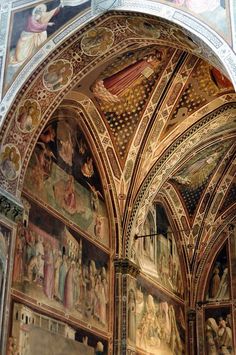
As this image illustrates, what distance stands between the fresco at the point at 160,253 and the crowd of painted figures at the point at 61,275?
7.88 feet

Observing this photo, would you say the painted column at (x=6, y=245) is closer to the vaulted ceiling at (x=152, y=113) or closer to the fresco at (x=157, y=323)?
the vaulted ceiling at (x=152, y=113)

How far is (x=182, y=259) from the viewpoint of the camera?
1931cm

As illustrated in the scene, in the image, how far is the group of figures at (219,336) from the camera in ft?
59.8

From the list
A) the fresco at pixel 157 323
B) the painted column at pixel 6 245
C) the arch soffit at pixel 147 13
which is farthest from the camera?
the fresco at pixel 157 323

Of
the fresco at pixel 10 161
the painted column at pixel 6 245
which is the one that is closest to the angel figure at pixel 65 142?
the fresco at pixel 10 161

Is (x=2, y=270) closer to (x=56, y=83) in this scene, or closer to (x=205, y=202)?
(x=56, y=83)

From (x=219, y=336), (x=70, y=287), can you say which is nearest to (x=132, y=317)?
(x=70, y=287)

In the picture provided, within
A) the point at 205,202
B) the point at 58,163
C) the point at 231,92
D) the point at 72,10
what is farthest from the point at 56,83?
the point at 205,202

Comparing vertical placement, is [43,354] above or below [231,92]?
below

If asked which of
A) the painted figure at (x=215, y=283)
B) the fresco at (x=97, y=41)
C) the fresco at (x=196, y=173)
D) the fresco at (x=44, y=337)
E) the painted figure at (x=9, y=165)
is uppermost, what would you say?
the fresco at (x=196, y=173)

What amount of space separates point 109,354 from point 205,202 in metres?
6.14

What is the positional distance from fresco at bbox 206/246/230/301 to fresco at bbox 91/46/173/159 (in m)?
5.82

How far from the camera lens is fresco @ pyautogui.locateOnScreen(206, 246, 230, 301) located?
19.0 meters

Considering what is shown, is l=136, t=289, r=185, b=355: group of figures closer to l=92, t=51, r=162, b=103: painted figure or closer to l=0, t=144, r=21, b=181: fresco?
l=92, t=51, r=162, b=103: painted figure
